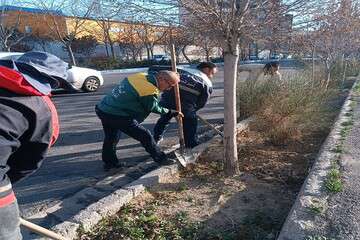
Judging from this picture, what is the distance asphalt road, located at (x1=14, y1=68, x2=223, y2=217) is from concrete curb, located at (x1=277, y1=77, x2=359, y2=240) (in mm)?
2393

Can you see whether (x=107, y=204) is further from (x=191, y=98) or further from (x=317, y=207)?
(x=191, y=98)

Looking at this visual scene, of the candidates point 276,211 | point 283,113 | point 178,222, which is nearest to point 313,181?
point 276,211

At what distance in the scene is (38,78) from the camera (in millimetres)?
1722

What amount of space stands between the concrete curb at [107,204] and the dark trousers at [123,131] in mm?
333

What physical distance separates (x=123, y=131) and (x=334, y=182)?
2471mm

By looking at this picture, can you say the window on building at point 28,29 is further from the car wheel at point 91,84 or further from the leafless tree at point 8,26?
the car wheel at point 91,84

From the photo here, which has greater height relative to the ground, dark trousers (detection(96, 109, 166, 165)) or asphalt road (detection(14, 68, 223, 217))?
dark trousers (detection(96, 109, 166, 165))

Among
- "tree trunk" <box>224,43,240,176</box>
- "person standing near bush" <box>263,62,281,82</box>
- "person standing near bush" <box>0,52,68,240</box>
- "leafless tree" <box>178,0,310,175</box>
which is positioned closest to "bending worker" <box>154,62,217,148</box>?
"tree trunk" <box>224,43,240,176</box>

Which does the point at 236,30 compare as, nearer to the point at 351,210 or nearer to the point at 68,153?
the point at 351,210

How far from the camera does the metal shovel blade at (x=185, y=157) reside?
4.89 meters

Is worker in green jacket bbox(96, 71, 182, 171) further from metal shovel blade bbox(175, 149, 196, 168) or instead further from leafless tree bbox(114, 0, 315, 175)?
leafless tree bbox(114, 0, 315, 175)

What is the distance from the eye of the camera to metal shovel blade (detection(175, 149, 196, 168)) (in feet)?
16.0

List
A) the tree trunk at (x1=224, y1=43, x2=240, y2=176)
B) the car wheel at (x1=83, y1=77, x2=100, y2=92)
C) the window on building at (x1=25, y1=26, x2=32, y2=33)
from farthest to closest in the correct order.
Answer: the window on building at (x1=25, y1=26, x2=32, y2=33) < the car wheel at (x1=83, y1=77, x2=100, y2=92) < the tree trunk at (x1=224, y1=43, x2=240, y2=176)

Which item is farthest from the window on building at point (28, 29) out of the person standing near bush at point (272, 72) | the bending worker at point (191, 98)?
the bending worker at point (191, 98)
